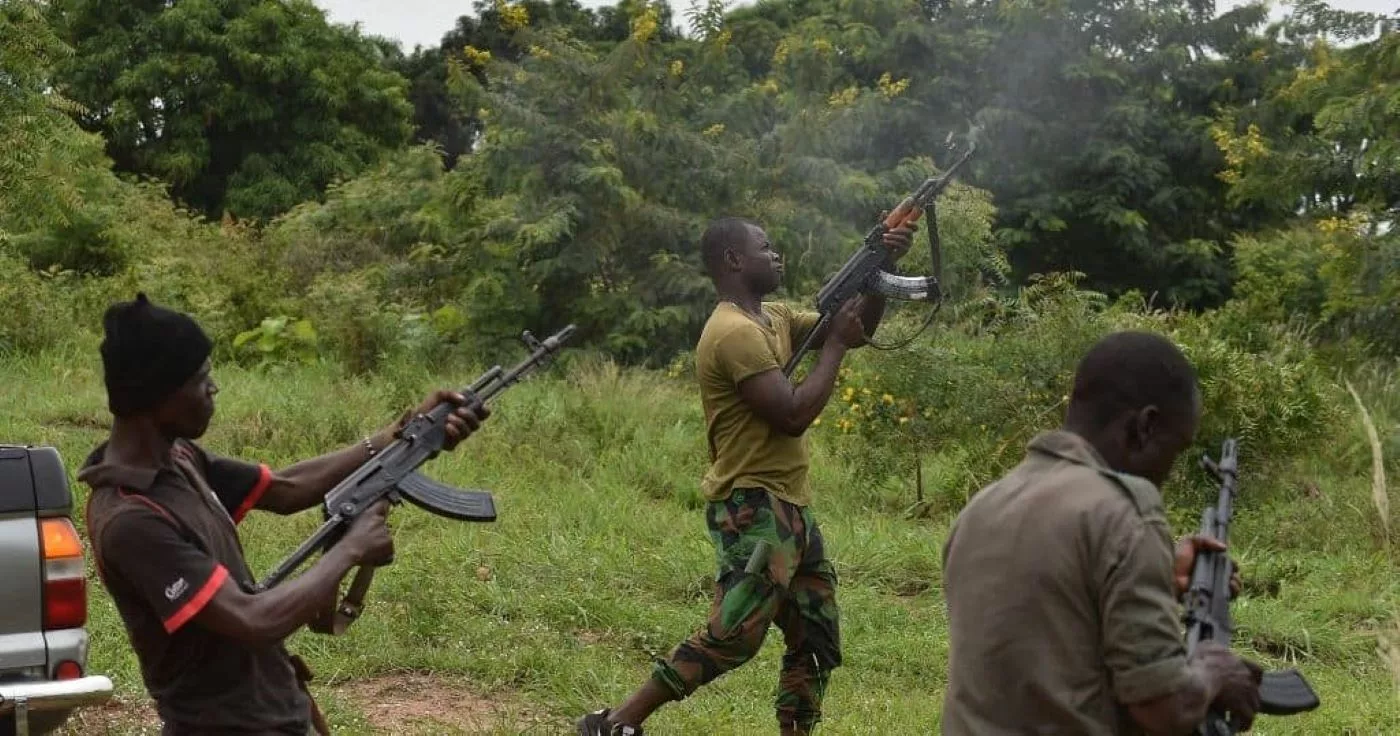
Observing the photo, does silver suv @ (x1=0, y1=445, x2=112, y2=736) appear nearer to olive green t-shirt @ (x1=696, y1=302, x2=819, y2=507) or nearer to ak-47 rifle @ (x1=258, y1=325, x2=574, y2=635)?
ak-47 rifle @ (x1=258, y1=325, x2=574, y2=635)

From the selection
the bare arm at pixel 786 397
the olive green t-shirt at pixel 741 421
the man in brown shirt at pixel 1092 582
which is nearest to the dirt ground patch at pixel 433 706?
the olive green t-shirt at pixel 741 421

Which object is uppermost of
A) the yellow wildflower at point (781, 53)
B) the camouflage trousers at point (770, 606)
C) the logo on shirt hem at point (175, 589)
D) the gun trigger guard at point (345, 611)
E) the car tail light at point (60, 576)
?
the yellow wildflower at point (781, 53)

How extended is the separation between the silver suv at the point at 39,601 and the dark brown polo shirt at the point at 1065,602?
2498 millimetres

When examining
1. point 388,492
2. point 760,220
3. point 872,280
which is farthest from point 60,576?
point 760,220

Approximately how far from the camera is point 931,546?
27.7ft

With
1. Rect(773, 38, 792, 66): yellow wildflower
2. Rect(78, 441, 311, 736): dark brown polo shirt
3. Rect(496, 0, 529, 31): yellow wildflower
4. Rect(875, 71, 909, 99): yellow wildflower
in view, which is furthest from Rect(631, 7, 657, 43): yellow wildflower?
Rect(78, 441, 311, 736): dark brown polo shirt

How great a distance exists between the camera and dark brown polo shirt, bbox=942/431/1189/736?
2.55 m

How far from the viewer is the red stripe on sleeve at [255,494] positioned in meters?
3.49

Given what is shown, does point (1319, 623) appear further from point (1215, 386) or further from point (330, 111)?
point (330, 111)

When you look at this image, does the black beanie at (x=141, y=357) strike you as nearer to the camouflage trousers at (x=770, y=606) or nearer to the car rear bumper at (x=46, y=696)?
the car rear bumper at (x=46, y=696)

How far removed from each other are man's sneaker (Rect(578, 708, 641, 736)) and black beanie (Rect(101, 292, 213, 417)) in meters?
2.40

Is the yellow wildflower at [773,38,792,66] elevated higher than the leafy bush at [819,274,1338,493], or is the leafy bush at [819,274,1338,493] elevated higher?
the yellow wildflower at [773,38,792,66]

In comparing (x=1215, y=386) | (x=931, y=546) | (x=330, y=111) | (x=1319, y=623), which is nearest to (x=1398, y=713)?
(x=1319, y=623)

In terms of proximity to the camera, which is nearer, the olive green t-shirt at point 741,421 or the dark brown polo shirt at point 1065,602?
the dark brown polo shirt at point 1065,602
